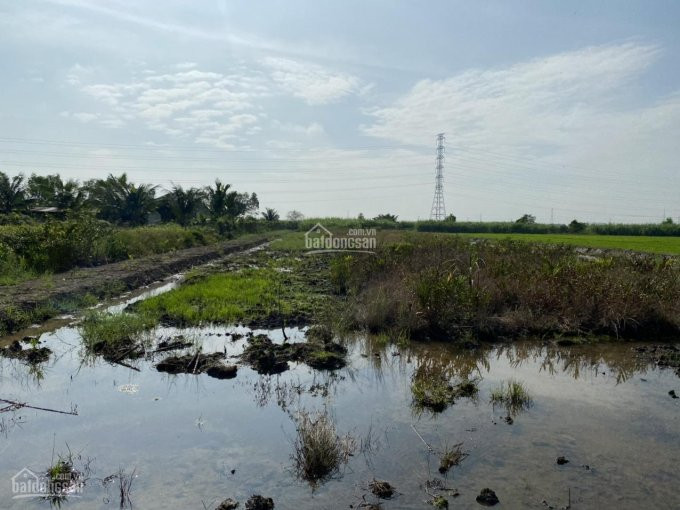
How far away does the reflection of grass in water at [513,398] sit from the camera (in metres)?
4.96

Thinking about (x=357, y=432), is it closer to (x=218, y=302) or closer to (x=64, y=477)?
(x=64, y=477)

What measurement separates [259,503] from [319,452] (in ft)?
2.01

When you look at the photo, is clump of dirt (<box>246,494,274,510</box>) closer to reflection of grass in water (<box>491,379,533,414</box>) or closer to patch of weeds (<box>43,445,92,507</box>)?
patch of weeds (<box>43,445,92,507</box>)

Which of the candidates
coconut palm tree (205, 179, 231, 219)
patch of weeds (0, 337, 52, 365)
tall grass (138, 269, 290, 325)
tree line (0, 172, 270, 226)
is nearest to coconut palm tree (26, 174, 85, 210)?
tree line (0, 172, 270, 226)

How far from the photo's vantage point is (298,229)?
52562 millimetres

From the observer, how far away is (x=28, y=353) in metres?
6.35

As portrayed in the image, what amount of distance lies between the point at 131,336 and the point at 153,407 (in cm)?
254

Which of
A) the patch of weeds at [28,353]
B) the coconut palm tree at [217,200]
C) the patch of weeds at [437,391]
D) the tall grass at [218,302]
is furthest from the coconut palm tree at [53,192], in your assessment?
the patch of weeds at [437,391]

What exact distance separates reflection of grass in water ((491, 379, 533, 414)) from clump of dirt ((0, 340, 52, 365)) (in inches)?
213

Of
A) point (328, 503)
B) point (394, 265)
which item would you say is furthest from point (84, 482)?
point (394, 265)

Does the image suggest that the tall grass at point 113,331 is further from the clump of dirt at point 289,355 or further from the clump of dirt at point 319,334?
the clump of dirt at point 319,334

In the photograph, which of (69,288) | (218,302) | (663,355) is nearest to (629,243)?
(663,355)

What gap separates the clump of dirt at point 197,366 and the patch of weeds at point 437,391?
6.90 feet

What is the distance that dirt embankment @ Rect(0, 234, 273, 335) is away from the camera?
321 inches
